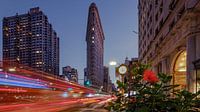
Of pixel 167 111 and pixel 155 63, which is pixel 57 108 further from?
pixel 167 111

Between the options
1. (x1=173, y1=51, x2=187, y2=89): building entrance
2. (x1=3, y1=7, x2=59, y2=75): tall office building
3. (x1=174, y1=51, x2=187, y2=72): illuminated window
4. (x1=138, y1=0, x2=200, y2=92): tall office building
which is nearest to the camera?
(x1=138, y1=0, x2=200, y2=92): tall office building

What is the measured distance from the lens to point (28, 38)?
109188mm

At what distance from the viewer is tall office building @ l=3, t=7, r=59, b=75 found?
10412cm

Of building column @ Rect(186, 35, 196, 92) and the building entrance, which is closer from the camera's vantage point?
building column @ Rect(186, 35, 196, 92)

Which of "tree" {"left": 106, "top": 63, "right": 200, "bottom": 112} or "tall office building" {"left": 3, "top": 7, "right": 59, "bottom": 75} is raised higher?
"tall office building" {"left": 3, "top": 7, "right": 59, "bottom": 75}

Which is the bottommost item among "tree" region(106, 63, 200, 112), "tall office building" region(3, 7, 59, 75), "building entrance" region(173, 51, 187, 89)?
"tree" region(106, 63, 200, 112)

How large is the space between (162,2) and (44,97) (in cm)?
1728

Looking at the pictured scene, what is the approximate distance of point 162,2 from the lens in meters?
34.1

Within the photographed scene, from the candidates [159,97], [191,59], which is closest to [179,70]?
[191,59]

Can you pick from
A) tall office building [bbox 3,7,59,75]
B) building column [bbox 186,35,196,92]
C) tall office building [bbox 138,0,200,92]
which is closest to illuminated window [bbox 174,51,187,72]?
tall office building [bbox 138,0,200,92]

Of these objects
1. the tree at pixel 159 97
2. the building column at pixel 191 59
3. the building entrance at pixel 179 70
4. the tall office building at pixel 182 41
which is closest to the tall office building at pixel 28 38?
the tall office building at pixel 182 41

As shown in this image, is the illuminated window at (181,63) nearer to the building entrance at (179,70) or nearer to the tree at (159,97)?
the building entrance at (179,70)

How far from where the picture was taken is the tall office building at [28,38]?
104m

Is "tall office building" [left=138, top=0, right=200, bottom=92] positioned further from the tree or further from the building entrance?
the tree
